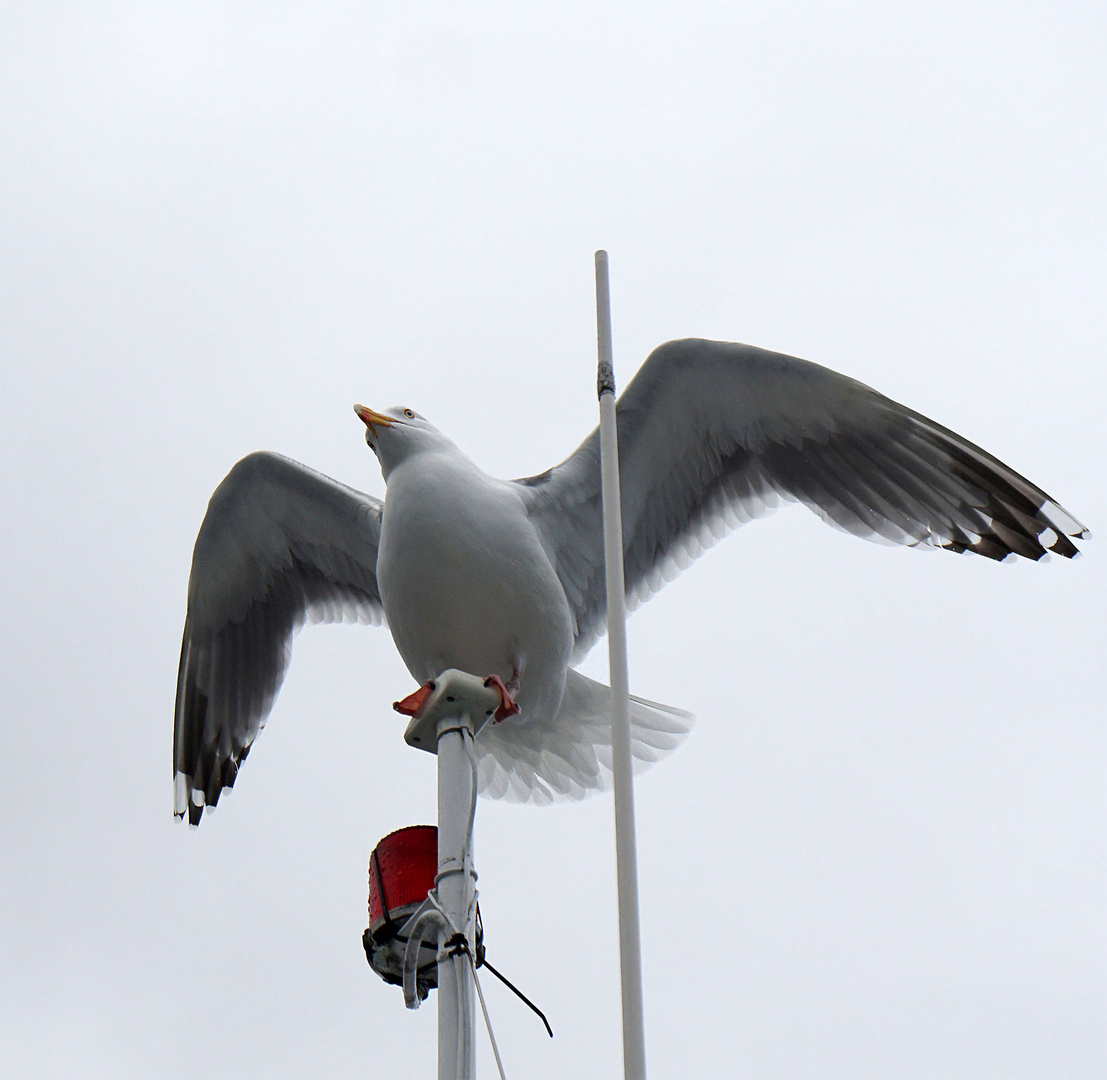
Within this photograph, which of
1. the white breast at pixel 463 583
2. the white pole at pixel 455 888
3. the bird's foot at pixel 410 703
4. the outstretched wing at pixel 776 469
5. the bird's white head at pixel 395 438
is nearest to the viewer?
the white pole at pixel 455 888

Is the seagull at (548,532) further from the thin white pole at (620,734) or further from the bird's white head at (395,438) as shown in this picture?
the thin white pole at (620,734)

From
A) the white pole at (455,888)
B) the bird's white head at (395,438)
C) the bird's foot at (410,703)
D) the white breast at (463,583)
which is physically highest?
the bird's white head at (395,438)

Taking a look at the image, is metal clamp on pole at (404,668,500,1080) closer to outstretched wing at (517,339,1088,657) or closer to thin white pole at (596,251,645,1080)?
thin white pole at (596,251,645,1080)

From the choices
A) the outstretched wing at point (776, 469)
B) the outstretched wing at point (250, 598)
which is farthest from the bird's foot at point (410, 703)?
the outstretched wing at point (250, 598)

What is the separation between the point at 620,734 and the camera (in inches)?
121

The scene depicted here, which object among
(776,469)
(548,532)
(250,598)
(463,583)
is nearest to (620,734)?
(463,583)

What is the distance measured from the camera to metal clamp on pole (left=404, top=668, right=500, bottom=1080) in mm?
2564

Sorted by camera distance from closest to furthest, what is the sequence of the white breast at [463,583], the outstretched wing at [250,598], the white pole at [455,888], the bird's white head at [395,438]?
the white pole at [455,888] → the white breast at [463,583] → the bird's white head at [395,438] → the outstretched wing at [250,598]

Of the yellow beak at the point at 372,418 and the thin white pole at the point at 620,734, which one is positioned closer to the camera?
the thin white pole at the point at 620,734

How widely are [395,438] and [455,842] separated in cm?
203

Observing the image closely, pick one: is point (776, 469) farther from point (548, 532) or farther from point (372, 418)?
point (372, 418)

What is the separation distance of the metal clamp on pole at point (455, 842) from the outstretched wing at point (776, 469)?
201 centimetres

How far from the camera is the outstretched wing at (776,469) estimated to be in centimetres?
497

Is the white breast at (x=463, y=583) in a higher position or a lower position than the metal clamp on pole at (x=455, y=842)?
higher
